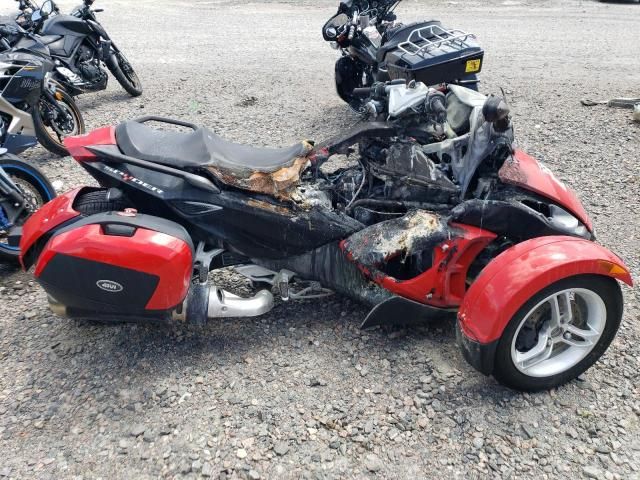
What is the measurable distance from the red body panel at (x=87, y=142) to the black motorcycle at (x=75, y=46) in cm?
427

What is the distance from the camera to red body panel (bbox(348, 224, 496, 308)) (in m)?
2.64

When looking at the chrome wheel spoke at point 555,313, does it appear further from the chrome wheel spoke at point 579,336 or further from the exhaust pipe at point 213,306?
the exhaust pipe at point 213,306

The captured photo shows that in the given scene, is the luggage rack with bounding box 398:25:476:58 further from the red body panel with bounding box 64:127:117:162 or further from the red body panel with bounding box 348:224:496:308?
the red body panel with bounding box 64:127:117:162

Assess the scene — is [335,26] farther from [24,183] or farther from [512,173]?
[512,173]

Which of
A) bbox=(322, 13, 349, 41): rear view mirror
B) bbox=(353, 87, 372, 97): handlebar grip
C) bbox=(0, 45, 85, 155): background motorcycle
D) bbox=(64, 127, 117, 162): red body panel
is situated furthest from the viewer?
bbox=(322, 13, 349, 41): rear view mirror

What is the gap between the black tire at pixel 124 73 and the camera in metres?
6.86

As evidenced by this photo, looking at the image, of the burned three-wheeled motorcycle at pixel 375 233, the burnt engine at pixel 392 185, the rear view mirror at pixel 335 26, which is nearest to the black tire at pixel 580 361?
the burned three-wheeled motorcycle at pixel 375 233

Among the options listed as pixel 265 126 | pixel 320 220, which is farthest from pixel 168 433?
pixel 265 126

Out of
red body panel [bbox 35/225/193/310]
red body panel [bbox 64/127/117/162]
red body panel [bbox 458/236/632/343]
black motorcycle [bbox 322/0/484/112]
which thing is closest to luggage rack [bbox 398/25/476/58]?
black motorcycle [bbox 322/0/484/112]

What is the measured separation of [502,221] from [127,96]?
6.02 m

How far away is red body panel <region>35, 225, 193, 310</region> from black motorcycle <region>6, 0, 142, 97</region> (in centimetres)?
472

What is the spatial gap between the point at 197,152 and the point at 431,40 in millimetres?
3321

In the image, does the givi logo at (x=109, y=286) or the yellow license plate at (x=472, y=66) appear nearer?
the givi logo at (x=109, y=286)

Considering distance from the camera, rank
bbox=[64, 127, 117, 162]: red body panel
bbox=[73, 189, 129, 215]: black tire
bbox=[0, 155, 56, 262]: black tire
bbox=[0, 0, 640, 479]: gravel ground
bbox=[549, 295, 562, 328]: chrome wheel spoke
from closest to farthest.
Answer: bbox=[0, 0, 640, 479]: gravel ground < bbox=[549, 295, 562, 328]: chrome wheel spoke < bbox=[64, 127, 117, 162]: red body panel < bbox=[73, 189, 129, 215]: black tire < bbox=[0, 155, 56, 262]: black tire
